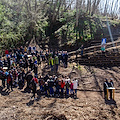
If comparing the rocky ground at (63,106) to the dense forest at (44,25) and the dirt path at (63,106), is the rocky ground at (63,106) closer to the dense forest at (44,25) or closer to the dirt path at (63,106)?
the dirt path at (63,106)

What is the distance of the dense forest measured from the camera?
2026cm

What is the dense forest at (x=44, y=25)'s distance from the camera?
20.3 meters

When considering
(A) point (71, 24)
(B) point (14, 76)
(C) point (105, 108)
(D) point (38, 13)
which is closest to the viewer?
(C) point (105, 108)

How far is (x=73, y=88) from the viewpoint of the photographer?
425 inches

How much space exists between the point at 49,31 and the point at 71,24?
4276 millimetres

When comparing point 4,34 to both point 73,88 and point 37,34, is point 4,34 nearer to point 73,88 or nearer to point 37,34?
point 37,34

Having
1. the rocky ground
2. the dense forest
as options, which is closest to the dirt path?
the rocky ground

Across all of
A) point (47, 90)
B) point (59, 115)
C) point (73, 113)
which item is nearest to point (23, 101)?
point (47, 90)


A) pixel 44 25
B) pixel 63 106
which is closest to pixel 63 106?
A: pixel 63 106

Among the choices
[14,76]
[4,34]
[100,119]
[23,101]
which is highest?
[4,34]

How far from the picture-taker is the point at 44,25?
24.7 meters

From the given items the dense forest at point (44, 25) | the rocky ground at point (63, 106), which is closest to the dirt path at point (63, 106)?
the rocky ground at point (63, 106)

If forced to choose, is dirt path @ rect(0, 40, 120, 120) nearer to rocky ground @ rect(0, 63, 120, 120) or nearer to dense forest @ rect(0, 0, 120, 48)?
rocky ground @ rect(0, 63, 120, 120)

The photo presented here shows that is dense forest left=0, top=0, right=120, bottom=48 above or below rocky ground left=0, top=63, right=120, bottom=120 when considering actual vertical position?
above
